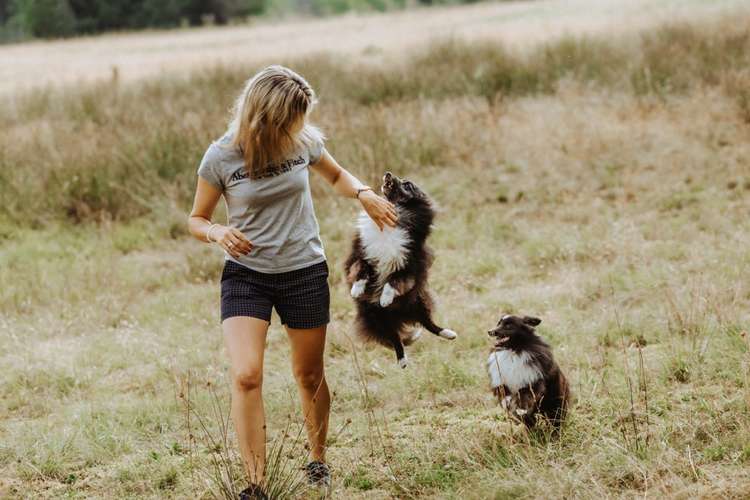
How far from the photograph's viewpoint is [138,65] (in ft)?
73.9

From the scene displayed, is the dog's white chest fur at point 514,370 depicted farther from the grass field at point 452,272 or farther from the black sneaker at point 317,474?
the black sneaker at point 317,474

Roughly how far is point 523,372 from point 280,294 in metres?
1.30

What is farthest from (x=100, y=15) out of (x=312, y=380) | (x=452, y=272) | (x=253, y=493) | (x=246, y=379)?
(x=253, y=493)

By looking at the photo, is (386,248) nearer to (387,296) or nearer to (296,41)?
(387,296)

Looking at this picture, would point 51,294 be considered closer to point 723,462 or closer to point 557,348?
point 557,348

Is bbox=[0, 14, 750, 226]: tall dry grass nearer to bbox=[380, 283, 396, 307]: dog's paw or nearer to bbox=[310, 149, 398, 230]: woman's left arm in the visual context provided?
bbox=[310, 149, 398, 230]: woman's left arm

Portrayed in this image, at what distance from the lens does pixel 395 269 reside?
4.32 metres

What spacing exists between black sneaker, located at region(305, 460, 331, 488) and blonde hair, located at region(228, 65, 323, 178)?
1.53 metres

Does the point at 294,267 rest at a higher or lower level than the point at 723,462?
higher

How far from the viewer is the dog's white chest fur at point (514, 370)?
4.29 m

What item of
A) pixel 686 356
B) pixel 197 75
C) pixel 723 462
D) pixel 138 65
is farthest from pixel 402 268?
pixel 138 65

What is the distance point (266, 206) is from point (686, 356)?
3010 mm

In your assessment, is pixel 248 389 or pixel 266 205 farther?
pixel 266 205

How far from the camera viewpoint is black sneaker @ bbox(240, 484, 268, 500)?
3.83m
